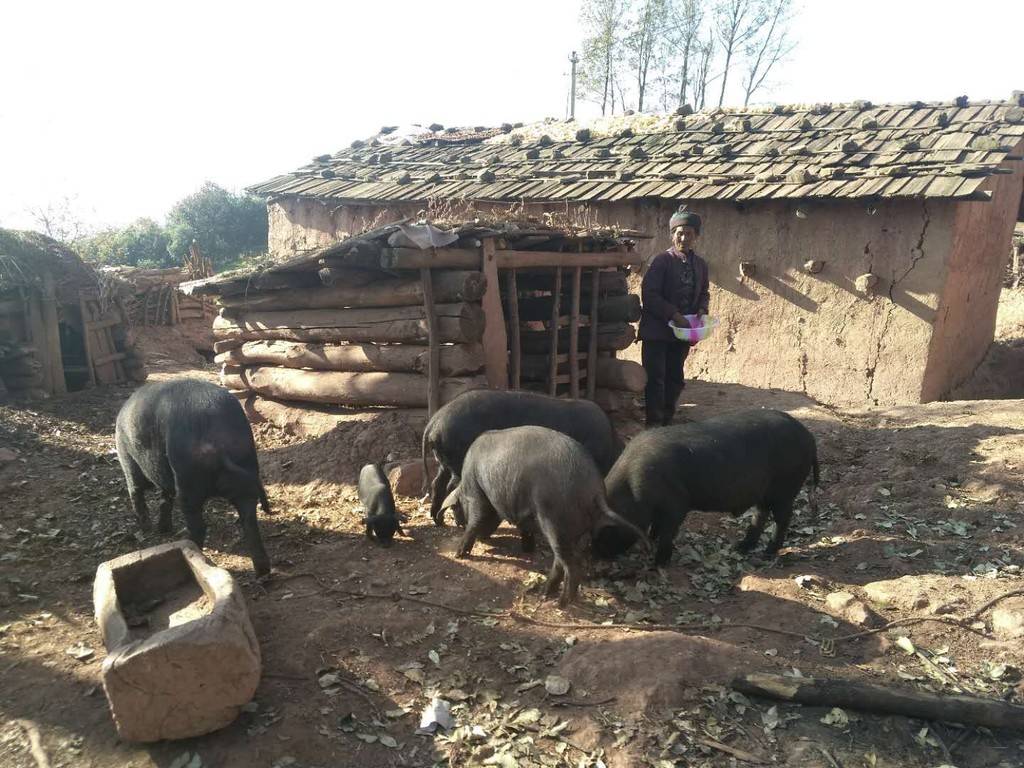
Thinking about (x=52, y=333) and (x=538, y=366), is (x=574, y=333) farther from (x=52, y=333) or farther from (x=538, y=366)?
(x=52, y=333)

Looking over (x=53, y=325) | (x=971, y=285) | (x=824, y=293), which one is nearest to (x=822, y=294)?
(x=824, y=293)

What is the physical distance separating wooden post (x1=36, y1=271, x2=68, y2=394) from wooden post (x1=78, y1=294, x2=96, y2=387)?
360 mm

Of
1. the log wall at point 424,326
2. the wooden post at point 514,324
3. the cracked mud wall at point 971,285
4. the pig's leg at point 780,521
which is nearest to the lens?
the pig's leg at point 780,521

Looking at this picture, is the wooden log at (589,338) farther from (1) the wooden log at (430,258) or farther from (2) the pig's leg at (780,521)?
(2) the pig's leg at (780,521)

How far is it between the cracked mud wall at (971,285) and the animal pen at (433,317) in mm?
4091

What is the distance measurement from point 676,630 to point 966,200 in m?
7.42

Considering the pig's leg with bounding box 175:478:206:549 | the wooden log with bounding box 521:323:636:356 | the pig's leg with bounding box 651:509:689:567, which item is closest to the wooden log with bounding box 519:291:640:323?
the wooden log with bounding box 521:323:636:356

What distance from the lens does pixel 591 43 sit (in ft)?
111

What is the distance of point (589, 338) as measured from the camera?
878 cm

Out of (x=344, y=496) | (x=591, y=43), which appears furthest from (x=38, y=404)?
(x=591, y=43)

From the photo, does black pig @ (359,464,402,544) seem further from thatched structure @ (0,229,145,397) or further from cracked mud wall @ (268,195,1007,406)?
thatched structure @ (0,229,145,397)

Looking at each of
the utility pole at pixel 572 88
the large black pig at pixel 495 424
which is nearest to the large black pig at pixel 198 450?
the large black pig at pixel 495 424

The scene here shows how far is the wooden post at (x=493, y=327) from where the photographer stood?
7016mm

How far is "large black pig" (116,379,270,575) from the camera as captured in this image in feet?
16.0
